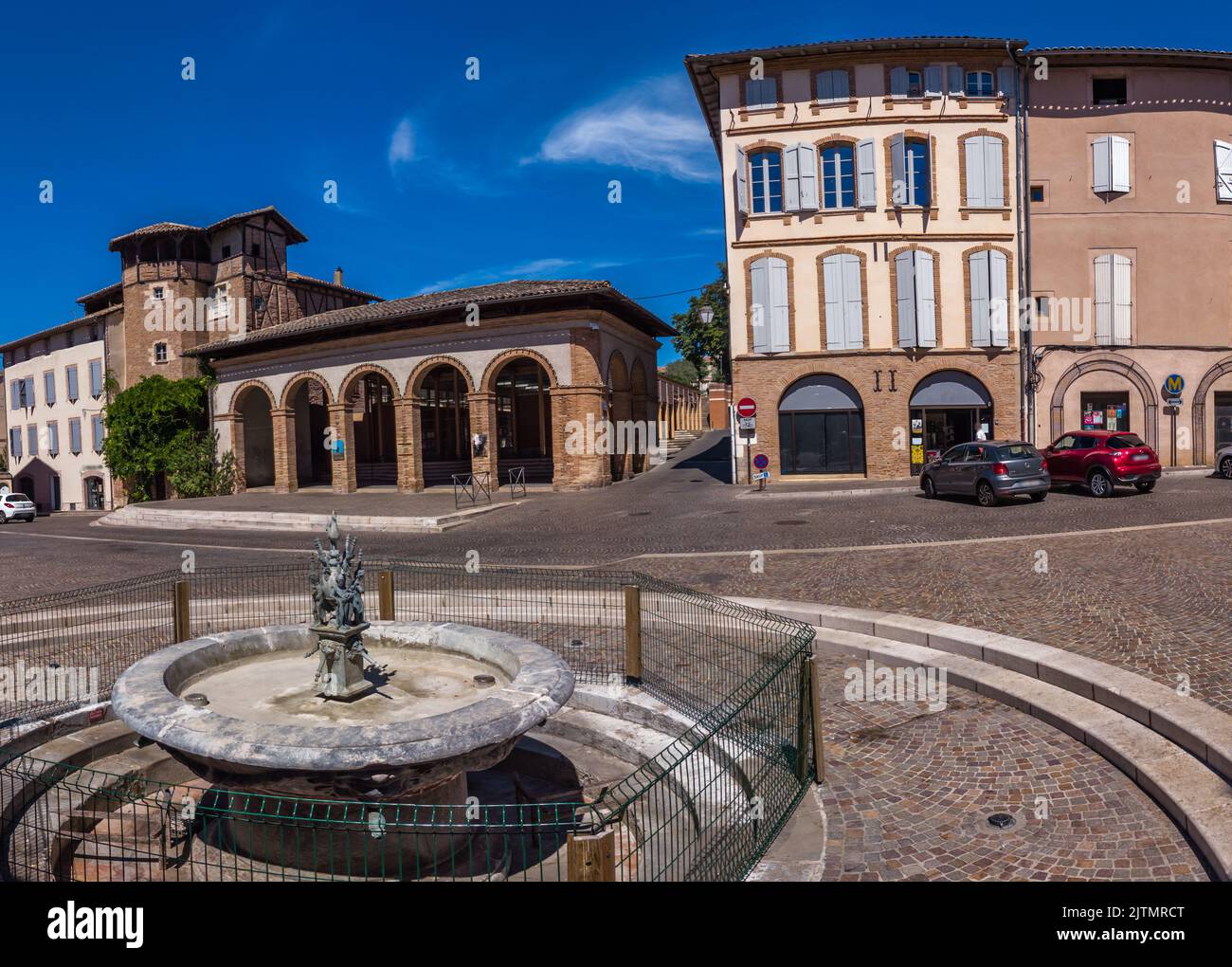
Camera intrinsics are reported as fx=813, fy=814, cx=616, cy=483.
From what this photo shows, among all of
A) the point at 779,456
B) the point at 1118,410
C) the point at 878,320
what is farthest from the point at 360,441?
the point at 1118,410

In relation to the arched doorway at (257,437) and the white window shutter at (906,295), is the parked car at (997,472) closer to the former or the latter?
the white window shutter at (906,295)

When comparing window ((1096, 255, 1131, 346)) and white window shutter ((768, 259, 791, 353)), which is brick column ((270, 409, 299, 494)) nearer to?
white window shutter ((768, 259, 791, 353))

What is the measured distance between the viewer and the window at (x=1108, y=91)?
90.2 ft

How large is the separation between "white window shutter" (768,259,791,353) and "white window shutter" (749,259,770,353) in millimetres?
124

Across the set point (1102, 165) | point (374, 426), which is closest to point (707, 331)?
point (374, 426)

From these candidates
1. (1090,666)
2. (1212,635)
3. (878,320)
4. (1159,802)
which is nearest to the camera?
(1159,802)

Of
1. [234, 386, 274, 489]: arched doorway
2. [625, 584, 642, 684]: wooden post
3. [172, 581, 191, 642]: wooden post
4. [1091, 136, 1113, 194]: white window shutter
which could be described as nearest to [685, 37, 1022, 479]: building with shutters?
[1091, 136, 1113, 194]: white window shutter

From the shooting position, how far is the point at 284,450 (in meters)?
33.5

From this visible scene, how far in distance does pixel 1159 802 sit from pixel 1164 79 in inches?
1231

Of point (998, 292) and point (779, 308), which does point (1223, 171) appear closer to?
point (998, 292)

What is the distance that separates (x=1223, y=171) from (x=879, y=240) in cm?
1250

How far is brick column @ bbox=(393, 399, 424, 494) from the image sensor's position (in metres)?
30.3

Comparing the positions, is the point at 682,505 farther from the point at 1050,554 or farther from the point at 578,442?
the point at 1050,554

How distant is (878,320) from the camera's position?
2688cm
